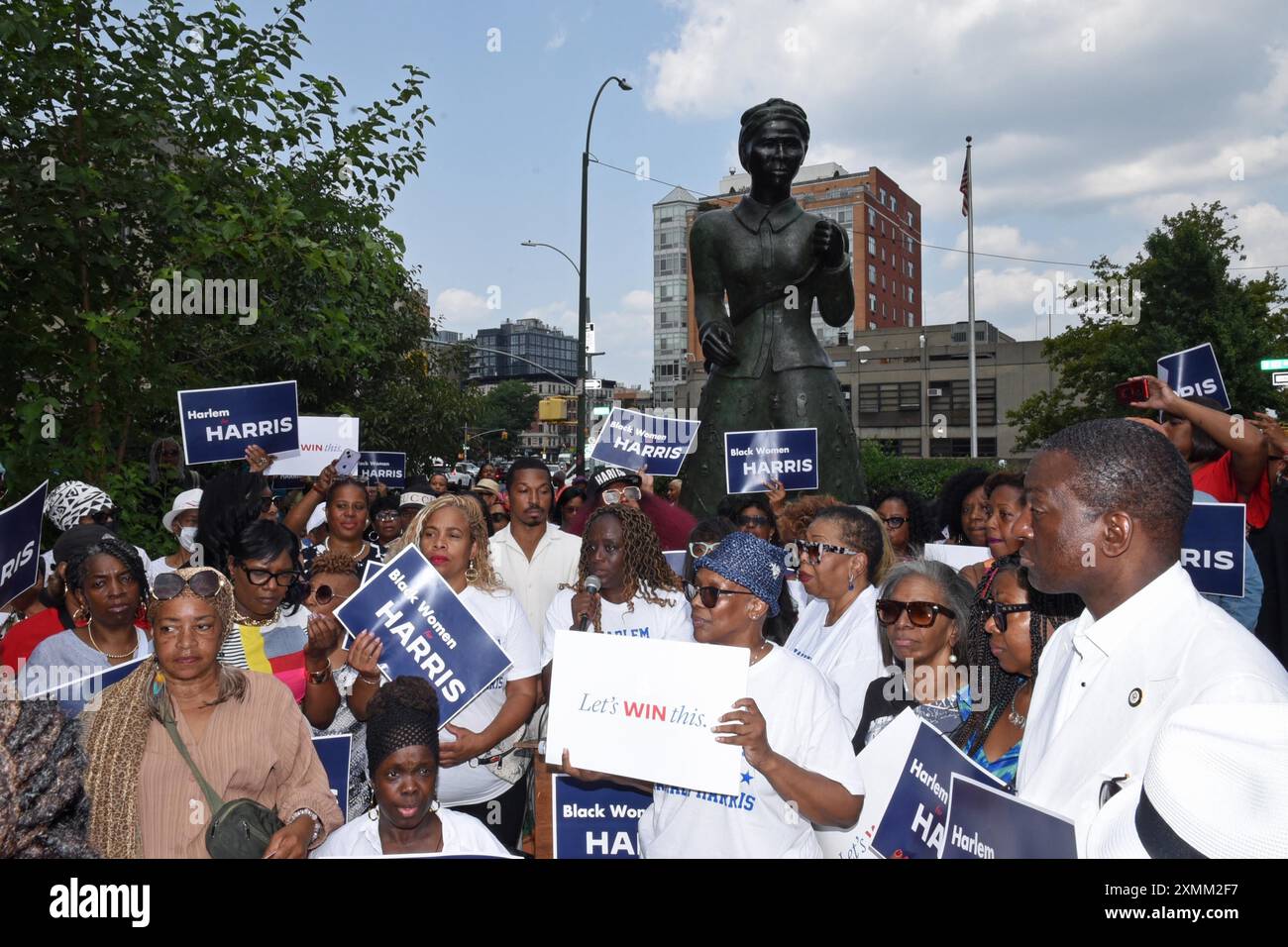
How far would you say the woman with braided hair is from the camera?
2086 millimetres

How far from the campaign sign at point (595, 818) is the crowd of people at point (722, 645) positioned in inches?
9.8

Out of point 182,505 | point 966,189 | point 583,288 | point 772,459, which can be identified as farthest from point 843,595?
point 966,189

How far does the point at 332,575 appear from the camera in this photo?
492cm

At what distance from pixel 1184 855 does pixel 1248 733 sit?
225mm

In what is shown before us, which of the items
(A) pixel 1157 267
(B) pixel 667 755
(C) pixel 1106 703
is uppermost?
(A) pixel 1157 267

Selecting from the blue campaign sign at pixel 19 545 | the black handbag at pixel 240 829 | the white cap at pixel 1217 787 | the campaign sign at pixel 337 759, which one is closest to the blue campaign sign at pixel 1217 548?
the white cap at pixel 1217 787

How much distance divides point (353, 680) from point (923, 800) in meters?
2.49

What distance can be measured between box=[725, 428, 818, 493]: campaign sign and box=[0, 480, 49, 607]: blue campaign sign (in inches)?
188

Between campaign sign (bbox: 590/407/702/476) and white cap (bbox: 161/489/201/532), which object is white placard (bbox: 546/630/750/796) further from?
campaign sign (bbox: 590/407/702/476)

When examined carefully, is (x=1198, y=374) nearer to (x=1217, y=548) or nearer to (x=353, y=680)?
(x=1217, y=548)

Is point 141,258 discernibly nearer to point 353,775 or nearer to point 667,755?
point 353,775

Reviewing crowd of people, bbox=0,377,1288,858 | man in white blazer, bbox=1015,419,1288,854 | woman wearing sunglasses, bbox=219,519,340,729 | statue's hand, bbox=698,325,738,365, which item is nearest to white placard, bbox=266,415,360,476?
crowd of people, bbox=0,377,1288,858
